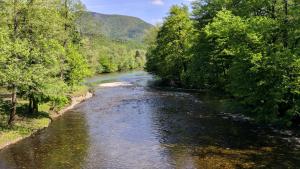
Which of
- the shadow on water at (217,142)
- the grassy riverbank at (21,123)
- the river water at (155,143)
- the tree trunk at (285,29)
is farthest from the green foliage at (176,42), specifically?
the tree trunk at (285,29)

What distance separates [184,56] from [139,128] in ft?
127

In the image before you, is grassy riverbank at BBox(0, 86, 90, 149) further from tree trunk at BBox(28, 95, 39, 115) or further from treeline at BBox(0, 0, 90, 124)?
treeline at BBox(0, 0, 90, 124)

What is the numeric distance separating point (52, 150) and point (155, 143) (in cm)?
917

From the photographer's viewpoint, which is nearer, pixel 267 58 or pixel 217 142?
pixel 217 142

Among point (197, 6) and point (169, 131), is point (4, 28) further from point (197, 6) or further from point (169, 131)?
point (197, 6)

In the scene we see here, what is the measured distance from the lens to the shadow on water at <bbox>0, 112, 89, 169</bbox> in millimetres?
27344

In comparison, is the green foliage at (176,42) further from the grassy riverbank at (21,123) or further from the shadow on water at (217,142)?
the grassy riverbank at (21,123)

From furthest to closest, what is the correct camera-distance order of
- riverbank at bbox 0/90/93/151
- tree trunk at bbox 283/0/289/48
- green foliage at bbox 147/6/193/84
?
1. green foliage at bbox 147/6/193/84
2. tree trunk at bbox 283/0/289/48
3. riverbank at bbox 0/90/93/151

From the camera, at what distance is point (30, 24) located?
123ft

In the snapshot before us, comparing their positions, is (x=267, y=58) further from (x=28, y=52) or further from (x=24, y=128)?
(x=24, y=128)

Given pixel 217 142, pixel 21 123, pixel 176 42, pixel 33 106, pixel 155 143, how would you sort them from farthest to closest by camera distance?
1. pixel 176 42
2. pixel 33 106
3. pixel 21 123
4. pixel 155 143
5. pixel 217 142

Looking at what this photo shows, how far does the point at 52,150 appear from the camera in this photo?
30.8 meters

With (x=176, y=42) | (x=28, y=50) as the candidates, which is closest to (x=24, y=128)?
(x=28, y=50)

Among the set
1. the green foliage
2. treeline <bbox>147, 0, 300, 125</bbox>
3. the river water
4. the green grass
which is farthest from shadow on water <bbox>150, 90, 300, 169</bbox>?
the green foliage
